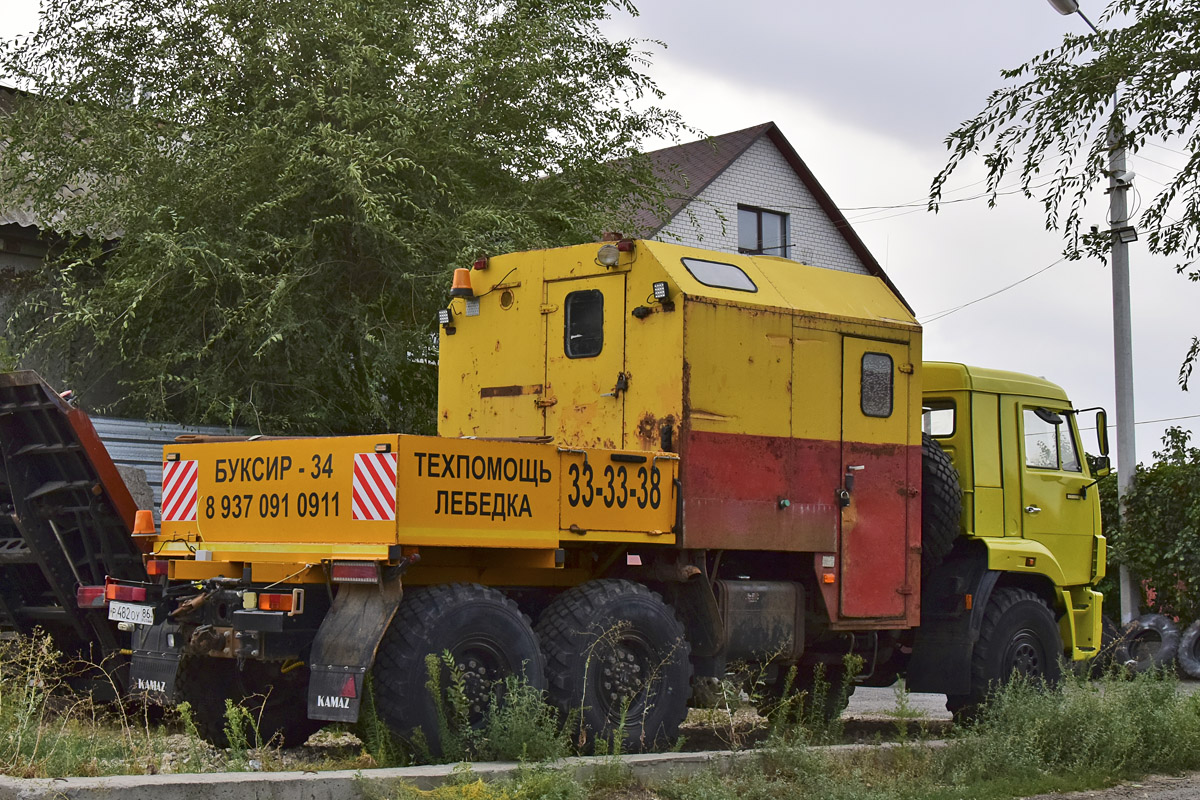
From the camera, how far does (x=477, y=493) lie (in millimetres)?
7664

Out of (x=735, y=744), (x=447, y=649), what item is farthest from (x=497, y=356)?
(x=735, y=744)

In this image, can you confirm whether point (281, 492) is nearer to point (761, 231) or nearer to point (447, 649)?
point (447, 649)

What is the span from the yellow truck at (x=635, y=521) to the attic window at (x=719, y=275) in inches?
0.8

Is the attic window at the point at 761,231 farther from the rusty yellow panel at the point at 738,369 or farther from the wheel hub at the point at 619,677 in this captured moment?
the wheel hub at the point at 619,677

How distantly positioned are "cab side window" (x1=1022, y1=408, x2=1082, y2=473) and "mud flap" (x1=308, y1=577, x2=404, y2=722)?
6120 mm

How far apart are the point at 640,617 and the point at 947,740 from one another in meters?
2.51

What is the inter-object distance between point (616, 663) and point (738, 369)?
2076 mm

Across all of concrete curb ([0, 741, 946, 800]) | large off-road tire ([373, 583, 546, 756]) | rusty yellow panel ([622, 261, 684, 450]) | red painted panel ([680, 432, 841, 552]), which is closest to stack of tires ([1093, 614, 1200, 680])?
red painted panel ([680, 432, 841, 552])

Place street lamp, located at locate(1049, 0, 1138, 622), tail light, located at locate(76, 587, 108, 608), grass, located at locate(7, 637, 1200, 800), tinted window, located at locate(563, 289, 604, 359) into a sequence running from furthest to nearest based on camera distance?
street lamp, located at locate(1049, 0, 1138, 622) → tinted window, located at locate(563, 289, 604, 359) → tail light, located at locate(76, 587, 108, 608) → grass, located at locate(7, 637, 1200, 800)

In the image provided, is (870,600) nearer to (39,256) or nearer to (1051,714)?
(1051,714)

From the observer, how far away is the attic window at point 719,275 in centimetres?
920

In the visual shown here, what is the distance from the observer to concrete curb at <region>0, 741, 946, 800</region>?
5.76 m

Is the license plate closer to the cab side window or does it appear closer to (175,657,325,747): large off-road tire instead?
(175,657,325,747): large off-road tire

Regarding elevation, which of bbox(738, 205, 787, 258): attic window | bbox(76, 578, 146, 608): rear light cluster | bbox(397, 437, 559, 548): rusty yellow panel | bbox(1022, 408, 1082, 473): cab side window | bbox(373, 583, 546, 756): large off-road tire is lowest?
bbox(373, 583, 546, 756): large off-road tire
